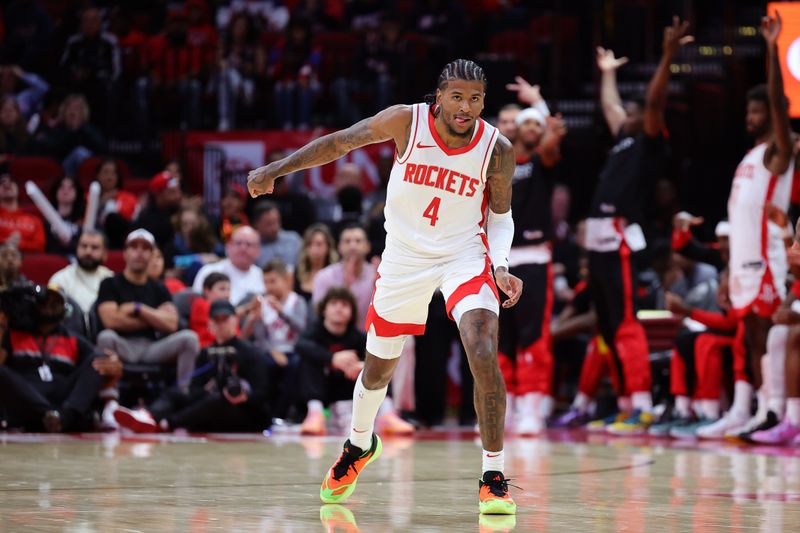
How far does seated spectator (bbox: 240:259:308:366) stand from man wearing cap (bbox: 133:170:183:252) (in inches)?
61.6

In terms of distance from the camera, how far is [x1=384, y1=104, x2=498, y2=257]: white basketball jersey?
5.07 meters

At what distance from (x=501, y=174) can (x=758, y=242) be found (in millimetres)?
3989

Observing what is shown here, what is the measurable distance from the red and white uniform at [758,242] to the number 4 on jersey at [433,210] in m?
4.06

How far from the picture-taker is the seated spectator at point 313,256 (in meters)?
10.9

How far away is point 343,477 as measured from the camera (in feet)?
16.5

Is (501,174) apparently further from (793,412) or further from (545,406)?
(545,406)

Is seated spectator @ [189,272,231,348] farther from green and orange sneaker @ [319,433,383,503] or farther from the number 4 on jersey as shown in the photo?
the number 4 on jersey

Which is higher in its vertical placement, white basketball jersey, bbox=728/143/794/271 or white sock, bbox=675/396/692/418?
white basketball jersey, bbox=728/143/794/271

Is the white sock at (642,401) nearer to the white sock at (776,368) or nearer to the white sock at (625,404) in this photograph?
the white sock at (625,404)

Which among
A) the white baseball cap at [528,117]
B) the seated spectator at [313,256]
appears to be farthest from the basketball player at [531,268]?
the seated spectator at [313,256]

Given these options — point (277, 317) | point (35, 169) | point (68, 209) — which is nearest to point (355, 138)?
point (277, 317)

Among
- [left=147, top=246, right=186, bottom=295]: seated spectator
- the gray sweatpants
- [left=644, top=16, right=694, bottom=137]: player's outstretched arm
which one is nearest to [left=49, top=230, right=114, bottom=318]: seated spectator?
[left=147, top=246, right=186, bottom=295]: seated spectator

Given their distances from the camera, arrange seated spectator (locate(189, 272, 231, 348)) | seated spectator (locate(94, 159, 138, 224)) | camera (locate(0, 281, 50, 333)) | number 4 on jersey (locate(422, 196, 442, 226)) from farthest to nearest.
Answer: seated spectator (locate(94, 159, 138, 224)) → seated spectator (locate(189, 272, 231, 348)) → camera (locate(0, 281, 50, 333)) → number 4 on jersey (locate(422, 196, 442, 226))

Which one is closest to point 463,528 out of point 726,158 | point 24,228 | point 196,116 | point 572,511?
point 572,511
